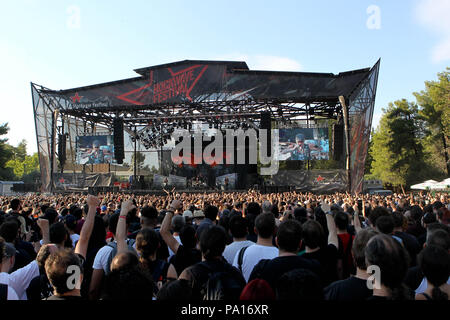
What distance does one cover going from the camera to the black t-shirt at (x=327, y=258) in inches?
120

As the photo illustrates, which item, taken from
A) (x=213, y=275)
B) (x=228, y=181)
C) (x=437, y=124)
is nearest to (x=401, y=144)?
(x=437, y=124)

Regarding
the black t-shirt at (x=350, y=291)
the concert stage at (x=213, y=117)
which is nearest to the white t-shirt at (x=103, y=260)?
the black t-shirt at (x=350, y=291)

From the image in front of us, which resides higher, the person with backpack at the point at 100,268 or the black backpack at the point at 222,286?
the black backpack at the point at 222,286

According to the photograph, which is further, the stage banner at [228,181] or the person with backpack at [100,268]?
the stage banner at [228,181]

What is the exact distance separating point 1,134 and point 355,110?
40736 mm

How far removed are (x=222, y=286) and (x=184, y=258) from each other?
1.04 metres

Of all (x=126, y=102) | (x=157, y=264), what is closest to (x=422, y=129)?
(x=126, y=102)

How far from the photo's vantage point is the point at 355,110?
21547mm

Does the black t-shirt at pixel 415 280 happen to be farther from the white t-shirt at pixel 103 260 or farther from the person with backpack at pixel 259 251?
the white t-shirt at pixel 103 260

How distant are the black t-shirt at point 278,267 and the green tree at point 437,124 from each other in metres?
36.2

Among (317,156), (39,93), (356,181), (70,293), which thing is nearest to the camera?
(70,293)

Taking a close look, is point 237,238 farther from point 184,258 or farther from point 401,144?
point 401,144

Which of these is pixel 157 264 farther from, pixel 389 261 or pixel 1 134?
pixel 1 134

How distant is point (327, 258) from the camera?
3.09 meters
